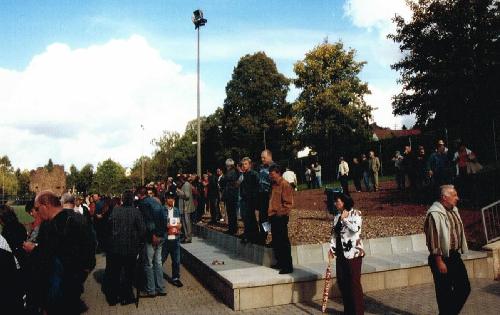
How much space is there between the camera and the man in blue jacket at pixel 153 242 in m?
8.55

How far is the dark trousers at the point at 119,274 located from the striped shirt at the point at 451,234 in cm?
513

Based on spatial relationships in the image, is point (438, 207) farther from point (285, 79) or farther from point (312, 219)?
point (285, 79)

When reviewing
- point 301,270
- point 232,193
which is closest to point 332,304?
point 301,270

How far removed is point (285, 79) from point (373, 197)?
35.4 meters

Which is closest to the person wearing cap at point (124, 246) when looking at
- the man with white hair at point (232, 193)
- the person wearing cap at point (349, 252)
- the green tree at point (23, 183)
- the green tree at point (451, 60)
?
the person wearing cap at point (349, 252)

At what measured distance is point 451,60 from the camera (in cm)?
2956

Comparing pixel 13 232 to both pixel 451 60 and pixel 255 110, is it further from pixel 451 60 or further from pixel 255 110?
pixel 255 110

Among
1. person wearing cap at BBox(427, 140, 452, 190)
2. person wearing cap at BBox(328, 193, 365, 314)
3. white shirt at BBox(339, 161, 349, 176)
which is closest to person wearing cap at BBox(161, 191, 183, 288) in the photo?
person wearing cap at BBox(328, 193, 365, 314)

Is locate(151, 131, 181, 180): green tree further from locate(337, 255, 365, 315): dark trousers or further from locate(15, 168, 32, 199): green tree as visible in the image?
locate(15, 168, 32, 199): green tree

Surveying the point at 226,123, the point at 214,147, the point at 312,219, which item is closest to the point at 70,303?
the point at 312,219

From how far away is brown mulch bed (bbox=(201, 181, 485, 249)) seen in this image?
10.4 meters

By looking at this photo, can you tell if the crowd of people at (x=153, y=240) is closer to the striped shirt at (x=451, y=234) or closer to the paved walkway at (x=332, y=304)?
the striped shirt at (x=451, y=234)

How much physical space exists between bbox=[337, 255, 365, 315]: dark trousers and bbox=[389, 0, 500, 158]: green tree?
76.3 ft

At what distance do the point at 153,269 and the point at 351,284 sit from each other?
4320mm
